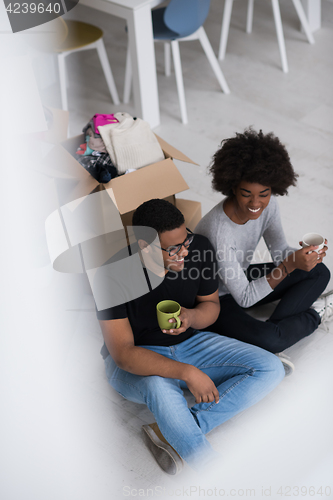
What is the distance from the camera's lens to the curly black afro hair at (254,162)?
49.6 inches

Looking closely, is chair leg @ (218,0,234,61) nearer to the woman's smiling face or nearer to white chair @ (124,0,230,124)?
white chair @ (124,0,230,124)

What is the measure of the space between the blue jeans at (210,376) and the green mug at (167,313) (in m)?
0.14

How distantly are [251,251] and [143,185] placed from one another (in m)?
0.41

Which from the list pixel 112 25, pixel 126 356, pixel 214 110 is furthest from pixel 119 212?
pixel 112 25

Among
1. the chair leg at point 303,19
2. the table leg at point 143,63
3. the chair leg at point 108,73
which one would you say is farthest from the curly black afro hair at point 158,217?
the chair leg at point 303,19

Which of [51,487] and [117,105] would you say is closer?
[51,487]

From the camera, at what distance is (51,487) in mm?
357

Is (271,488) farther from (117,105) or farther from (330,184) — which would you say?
(117,105)

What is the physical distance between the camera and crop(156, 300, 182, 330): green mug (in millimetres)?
1121

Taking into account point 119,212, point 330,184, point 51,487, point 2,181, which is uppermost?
point 2,181

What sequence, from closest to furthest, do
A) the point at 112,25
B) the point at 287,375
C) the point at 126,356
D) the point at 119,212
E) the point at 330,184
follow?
1. the point at 126,356
2. the point at 287,375
3. the point at 119,212
4. the point at 330,184
5. the point at 112,25

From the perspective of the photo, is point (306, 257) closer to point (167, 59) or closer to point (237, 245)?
point (237, 245)

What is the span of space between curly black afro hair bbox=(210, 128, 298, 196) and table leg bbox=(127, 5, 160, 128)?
128 cm

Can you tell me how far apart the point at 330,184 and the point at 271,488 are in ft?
6.68
